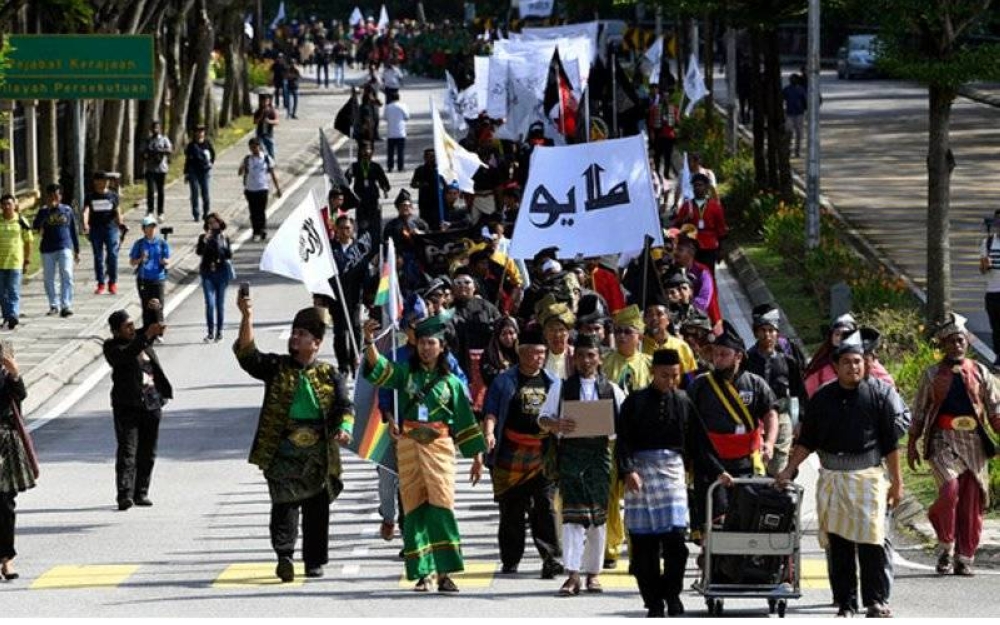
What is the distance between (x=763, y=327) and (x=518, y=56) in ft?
72.0

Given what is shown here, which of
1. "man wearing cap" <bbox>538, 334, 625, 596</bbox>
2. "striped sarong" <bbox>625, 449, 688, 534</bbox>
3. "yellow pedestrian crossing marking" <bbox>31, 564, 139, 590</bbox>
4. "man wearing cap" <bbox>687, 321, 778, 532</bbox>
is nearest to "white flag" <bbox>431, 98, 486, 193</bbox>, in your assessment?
"yellow pedestrian crossing marking" <bbox>31, 564, 139, 590</bbox>

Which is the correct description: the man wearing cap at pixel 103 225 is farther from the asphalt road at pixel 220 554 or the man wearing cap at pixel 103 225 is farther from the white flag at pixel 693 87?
the white flag at pixel 693 87

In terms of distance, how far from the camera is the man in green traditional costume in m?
15.4

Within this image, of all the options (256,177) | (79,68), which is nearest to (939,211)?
(256,177)

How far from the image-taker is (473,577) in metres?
16.0

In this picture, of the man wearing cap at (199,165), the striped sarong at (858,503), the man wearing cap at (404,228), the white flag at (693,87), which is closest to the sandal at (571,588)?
the striped sarong at (858,503)

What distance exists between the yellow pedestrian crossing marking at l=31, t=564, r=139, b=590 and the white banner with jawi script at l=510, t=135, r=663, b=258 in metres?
4.78

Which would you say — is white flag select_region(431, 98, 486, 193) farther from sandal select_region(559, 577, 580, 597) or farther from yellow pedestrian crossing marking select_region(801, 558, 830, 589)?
sandal select_region(559, 577, 580, 597)

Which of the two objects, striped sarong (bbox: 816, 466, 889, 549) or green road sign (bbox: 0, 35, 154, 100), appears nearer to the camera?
striped sarong (bbox: 816, 466, 889, 549)

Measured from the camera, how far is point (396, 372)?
612 inches

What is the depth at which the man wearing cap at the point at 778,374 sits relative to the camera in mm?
16406

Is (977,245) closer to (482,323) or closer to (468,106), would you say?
(468,106)

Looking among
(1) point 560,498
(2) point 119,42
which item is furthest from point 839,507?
(2) point 119,42

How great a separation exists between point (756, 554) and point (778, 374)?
8.88 feet
